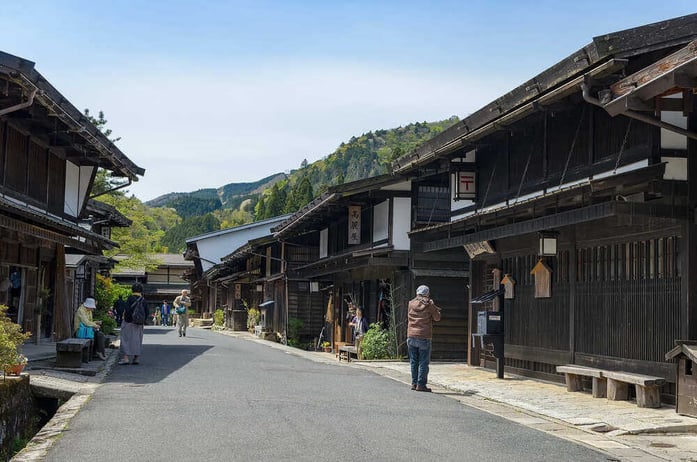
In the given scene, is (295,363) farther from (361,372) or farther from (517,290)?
(517,290)

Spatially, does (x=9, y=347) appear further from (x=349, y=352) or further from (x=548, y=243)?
(x=349, y=352)

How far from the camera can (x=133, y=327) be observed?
18453 millimetres

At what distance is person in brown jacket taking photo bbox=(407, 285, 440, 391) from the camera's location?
15.1m

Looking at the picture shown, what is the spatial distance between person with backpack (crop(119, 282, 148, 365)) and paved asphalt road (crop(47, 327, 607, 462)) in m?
2.51

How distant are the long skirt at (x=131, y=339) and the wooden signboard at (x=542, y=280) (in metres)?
8.69

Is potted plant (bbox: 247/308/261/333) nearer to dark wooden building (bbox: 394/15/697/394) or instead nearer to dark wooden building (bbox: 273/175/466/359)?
dark wooden building (bbox: 273/175/466/359)

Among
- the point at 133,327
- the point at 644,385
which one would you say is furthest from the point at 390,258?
the point at 644,385

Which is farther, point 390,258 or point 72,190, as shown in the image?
point 72,190

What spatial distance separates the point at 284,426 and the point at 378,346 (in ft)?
45.5

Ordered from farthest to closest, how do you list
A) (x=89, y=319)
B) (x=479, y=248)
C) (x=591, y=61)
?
(x=479, y=248) < (x=89, y=319) < (x=591, y=61)

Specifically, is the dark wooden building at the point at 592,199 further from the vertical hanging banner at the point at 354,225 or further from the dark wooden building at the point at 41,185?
the dark wooden building at the point at 41,185

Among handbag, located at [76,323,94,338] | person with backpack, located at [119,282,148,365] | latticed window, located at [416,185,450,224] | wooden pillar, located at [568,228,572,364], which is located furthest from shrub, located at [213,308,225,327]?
wooden pillar, located at [568,228,572,364]

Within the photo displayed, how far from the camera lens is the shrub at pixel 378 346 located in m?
23.7

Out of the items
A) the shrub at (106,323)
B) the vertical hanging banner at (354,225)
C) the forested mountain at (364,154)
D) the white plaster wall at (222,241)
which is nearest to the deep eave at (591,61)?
the vertical hanging banner at (354,225)
